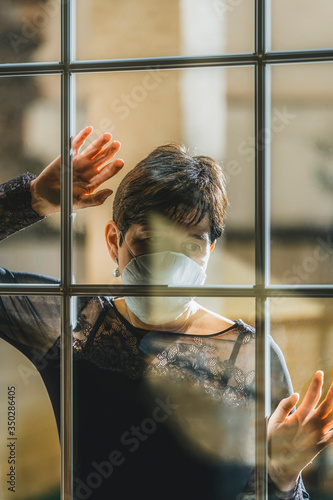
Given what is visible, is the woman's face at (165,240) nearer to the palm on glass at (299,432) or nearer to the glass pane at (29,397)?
the glass pane at (29,397)

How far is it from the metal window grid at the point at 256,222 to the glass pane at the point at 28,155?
0.09 feet

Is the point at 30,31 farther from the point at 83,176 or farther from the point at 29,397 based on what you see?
the point at 29,397

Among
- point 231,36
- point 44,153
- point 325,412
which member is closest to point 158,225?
point 44,153

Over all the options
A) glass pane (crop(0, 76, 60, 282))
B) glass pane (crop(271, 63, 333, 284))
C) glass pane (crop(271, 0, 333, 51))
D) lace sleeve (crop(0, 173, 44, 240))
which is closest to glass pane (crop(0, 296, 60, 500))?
glass pane (crop(0, 76, 60, 282))

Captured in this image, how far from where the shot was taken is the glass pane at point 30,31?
4.85ft

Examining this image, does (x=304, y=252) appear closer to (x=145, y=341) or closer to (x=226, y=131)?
(x=226, y=131)

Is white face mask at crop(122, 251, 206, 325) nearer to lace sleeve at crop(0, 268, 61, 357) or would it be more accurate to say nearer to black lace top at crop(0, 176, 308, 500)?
black lace top at crop(0, 176, 308, 500)

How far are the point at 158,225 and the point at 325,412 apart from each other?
74cm

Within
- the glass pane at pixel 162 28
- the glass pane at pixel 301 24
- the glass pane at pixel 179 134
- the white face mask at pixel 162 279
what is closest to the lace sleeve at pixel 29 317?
the glass pane at pixel 179 134

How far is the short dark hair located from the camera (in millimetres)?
1423

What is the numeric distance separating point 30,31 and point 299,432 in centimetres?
148

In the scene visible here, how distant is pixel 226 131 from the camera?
141 centimetres

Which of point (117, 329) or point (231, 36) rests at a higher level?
point (231, 36)

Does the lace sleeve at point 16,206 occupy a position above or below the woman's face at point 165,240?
above
